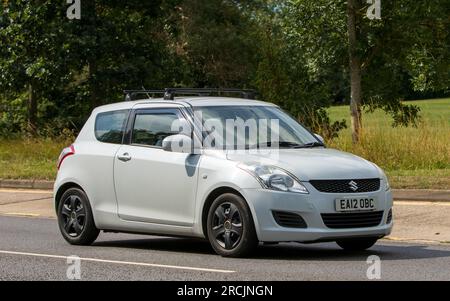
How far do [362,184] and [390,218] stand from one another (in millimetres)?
667

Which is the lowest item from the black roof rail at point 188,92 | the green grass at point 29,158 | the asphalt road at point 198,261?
the green grass at point 29,158

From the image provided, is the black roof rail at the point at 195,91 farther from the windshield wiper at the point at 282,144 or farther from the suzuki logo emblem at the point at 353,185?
the suzuki logo emblem at the point at 353,185

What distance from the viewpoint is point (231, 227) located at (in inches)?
440

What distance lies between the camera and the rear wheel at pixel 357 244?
11969 mm

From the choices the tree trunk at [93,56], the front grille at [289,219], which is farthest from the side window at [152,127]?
the tree trunk at [93,56]

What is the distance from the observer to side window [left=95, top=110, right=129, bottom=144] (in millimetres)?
12977


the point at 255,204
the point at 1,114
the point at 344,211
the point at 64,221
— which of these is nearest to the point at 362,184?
the point at 344,211

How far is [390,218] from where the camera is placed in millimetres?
11602

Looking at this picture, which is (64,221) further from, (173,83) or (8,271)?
(173,83)

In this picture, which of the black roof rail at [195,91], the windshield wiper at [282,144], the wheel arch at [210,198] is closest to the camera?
the wheel arch at [210,198]

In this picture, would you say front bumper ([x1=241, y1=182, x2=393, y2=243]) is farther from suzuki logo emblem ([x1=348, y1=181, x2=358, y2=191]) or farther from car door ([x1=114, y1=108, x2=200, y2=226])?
car door ([x1=114, y1=108, x2=200, y2=226])

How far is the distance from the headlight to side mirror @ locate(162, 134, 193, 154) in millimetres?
987

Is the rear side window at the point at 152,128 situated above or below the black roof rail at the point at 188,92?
below

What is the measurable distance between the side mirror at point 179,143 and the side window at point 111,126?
1124 mm
